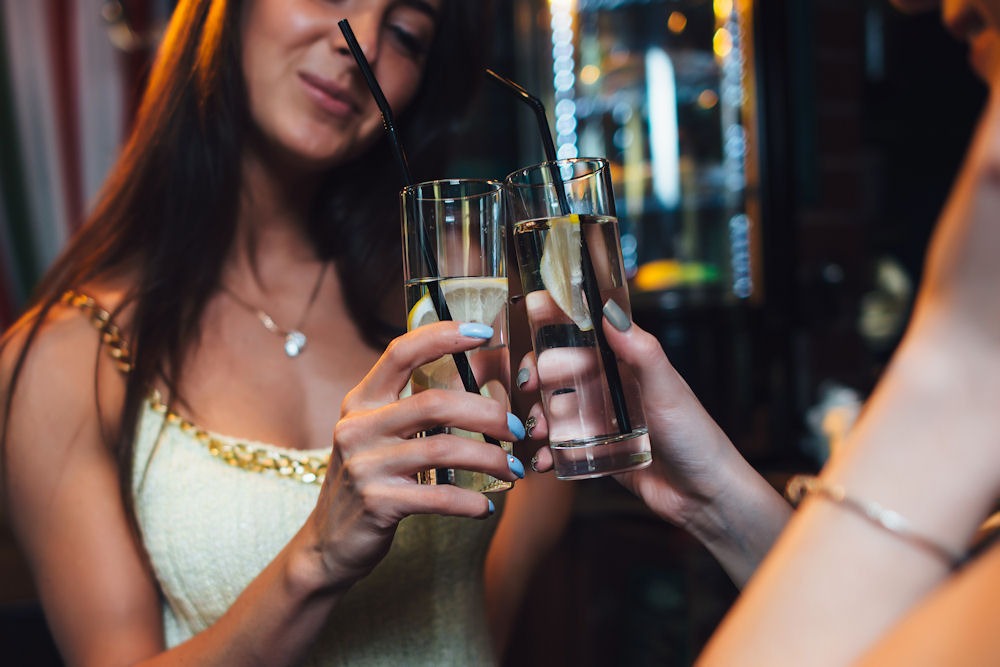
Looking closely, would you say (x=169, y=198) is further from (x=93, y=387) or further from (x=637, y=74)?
(x=637, y=74)

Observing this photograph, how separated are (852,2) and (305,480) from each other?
2681mm

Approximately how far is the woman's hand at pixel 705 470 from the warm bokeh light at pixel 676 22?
7.64 feet

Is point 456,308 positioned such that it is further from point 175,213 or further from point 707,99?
point 707,99

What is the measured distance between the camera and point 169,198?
4.89 feet

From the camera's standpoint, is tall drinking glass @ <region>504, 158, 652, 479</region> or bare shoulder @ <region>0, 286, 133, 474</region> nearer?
tall drinking glass @ <region>504, 158, 652, 479</region>

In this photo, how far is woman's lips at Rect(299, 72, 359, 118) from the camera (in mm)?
1401

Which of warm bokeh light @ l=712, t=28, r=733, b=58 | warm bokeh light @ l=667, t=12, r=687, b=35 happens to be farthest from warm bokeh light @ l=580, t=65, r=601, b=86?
warm bokeh light @ l=712, t=28, r=733, b=58

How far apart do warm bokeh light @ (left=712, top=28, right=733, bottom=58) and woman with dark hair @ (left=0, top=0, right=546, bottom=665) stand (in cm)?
149

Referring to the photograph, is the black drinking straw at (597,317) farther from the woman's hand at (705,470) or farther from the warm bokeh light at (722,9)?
the warm bokeh light at (722,9)

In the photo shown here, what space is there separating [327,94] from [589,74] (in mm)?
1881

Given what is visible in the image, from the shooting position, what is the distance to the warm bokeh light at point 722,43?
9.67ft

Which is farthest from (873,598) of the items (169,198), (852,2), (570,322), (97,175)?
(97,175)

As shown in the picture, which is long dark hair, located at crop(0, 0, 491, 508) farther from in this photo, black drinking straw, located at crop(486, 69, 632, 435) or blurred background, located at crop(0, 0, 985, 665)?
blurred background, located at crop(0, 0, 985, 665)

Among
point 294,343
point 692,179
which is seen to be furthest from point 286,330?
point 692,179
